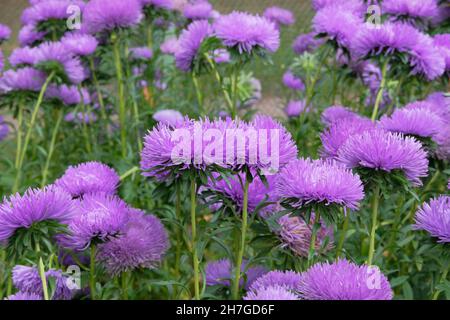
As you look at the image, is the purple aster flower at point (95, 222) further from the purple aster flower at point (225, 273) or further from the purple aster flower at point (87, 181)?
the purple aster flower at point (225, 273)

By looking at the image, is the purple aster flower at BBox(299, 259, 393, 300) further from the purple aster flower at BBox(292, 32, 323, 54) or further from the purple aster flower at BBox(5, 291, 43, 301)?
the purple aster flower at BBox(292, 32, 323, 54)

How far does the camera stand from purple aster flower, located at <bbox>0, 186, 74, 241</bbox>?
3.27 feet

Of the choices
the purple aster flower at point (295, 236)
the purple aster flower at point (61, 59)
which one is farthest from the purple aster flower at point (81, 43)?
the purple aster flower at point (295, 236)

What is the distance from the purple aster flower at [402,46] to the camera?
1563 mm

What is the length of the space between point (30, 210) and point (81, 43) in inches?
42.1

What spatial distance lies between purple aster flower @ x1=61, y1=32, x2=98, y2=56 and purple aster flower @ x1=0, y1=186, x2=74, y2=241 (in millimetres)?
993

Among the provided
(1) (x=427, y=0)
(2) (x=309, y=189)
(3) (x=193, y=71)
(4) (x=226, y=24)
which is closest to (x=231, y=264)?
(2) (x=309, y=189)

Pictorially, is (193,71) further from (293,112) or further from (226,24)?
(293,112)

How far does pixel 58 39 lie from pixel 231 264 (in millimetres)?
1263

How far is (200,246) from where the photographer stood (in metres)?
1.10

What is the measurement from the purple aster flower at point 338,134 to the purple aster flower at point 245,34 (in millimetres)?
455

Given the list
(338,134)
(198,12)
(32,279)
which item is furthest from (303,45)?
(32,279)

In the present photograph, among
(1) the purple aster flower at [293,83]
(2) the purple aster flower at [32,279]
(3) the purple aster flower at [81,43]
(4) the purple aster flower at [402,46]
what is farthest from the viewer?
(1) the purple aster flower at [293,83]

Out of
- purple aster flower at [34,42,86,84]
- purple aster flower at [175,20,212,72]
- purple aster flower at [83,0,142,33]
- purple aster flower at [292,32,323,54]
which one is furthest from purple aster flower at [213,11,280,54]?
purple aster flower at [292,32,323,54]
